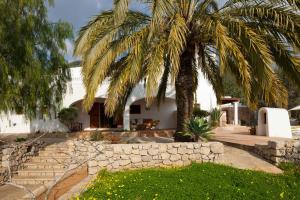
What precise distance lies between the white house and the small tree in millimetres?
505

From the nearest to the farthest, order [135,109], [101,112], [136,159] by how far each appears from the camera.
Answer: [136,159] → [135,109] → [101,112]

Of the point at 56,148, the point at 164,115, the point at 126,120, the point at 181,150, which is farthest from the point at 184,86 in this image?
the point at 164,115

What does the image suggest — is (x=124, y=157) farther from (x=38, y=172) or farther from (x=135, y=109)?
(x=135, y=109)

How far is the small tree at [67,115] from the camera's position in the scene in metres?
20.6

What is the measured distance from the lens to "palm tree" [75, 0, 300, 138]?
9.74 metres

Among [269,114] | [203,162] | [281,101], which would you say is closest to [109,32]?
[203,162]

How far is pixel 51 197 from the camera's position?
28.4 ft

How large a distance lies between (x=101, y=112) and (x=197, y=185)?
17.2 metres

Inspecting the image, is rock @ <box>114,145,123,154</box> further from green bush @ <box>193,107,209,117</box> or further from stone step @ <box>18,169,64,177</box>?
green bush @ <box>193,107,209,117</box>

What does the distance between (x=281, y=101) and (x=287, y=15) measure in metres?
2.77

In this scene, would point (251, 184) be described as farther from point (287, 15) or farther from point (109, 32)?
point (109, 32)

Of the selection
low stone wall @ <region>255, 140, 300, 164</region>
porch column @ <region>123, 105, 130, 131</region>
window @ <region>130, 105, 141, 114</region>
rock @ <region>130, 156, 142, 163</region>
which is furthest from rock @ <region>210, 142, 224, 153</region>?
window @ <region>130, 105, 141, 114</region>

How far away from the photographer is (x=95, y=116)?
24.6 m

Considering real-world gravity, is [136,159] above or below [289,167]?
above
